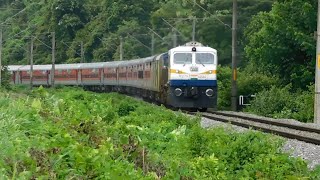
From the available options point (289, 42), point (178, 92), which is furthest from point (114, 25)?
point (178, 92)

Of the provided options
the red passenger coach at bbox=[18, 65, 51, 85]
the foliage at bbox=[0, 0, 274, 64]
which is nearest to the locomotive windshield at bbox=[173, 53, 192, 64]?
the foliage at bbox=[0, 0, 274, 64]

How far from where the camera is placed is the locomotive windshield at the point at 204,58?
34500 millimetres

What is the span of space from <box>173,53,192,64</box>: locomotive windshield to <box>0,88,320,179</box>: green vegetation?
53.2 ft

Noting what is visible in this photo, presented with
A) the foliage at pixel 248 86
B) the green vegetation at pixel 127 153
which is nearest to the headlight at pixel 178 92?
the foliage at pixel 248 86

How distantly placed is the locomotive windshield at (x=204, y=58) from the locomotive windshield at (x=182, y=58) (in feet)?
1.17

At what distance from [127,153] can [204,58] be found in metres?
23.2

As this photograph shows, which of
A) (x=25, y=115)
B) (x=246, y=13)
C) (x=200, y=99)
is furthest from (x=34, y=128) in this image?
(x=246, y=13)

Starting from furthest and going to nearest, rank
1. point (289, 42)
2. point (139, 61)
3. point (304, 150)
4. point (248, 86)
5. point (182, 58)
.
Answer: point (139, 61)
point (248, 86)
point (289, 42)
point (182, 58)
point (304, 150)

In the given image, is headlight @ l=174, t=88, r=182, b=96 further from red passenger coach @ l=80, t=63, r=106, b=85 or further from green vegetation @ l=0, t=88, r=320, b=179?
red passenger coach @ l=80, t=63, r=106, b=85

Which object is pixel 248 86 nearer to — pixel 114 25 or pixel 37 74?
pixel 37 74

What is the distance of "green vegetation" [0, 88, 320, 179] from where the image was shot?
8776mm

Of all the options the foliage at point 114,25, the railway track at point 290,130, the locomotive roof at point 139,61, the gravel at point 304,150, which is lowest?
the railway track at point 290,130

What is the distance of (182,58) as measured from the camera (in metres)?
34.3

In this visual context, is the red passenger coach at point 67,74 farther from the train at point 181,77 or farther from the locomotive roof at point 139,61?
the train at point 181,77
